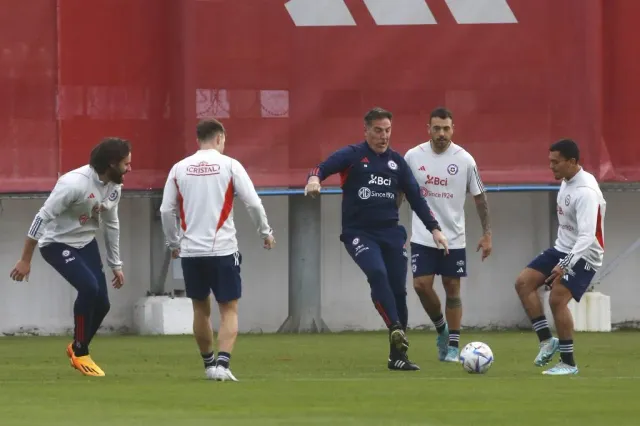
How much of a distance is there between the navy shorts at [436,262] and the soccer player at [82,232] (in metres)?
2.87

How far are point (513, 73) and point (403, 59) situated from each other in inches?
50.9

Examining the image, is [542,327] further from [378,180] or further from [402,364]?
[378,180]

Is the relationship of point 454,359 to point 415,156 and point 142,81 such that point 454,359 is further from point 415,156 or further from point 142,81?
point 142,81

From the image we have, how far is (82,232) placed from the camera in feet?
41.5

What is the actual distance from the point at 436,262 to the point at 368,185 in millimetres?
1438

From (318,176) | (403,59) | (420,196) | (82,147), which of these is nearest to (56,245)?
(318,176)

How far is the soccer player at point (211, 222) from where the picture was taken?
1155 centimetres

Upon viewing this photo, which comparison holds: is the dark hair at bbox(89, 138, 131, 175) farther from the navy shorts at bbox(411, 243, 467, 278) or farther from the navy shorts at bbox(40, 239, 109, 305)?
the navy shorts at bbox(411, 243, 467, 278)

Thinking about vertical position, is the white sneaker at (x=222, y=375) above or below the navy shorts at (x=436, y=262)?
below

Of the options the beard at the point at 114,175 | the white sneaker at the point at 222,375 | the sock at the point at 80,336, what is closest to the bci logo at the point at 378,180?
the beard at the point at 114,175

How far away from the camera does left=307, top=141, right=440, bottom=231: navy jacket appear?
43.2 ft

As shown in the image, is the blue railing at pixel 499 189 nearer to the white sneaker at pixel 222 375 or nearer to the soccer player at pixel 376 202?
the soccer player at pixel 376 202

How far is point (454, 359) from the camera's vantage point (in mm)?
14164

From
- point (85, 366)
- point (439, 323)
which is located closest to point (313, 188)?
point (85, 366)
